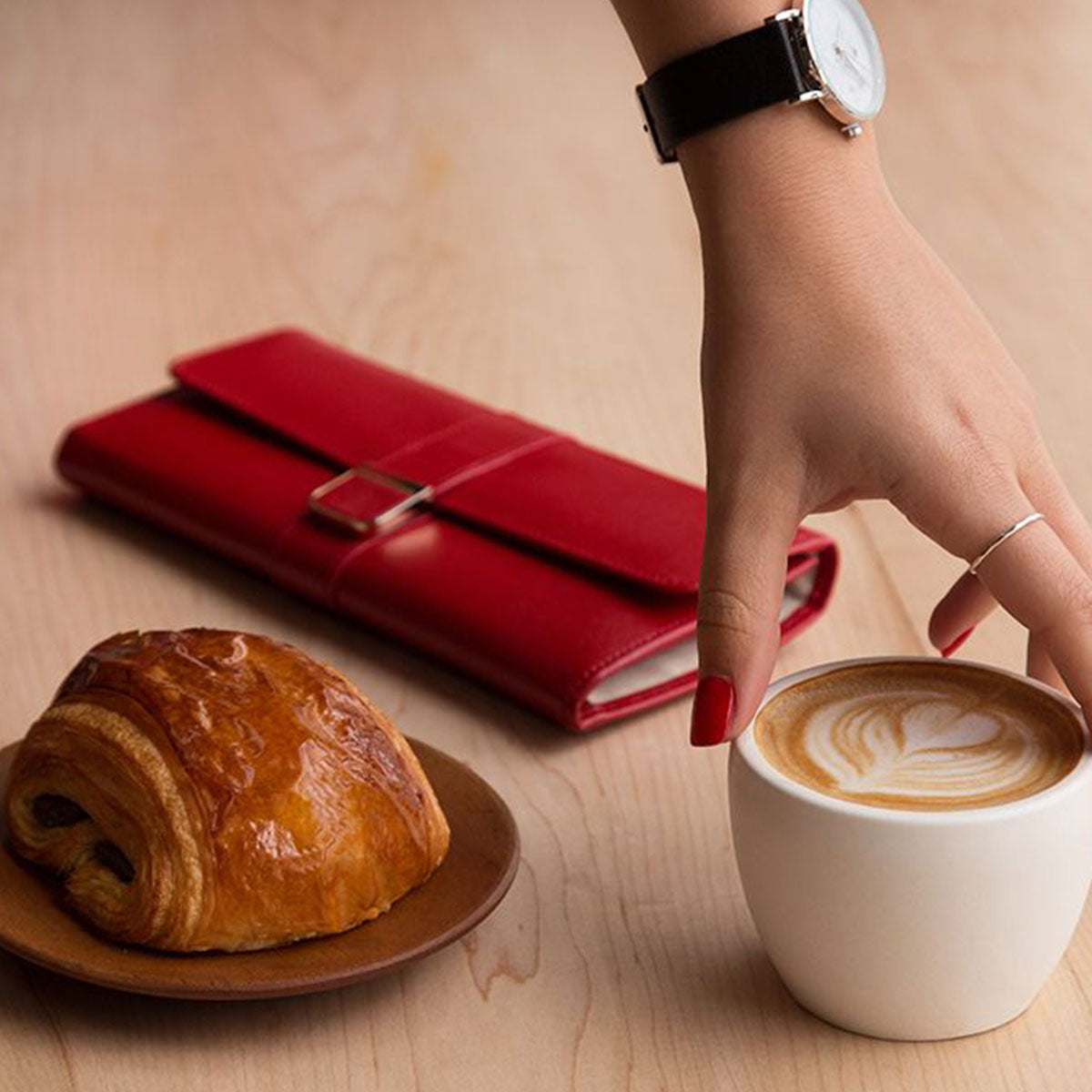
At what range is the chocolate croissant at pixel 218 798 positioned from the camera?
916 mm

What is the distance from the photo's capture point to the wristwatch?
39.1 inches

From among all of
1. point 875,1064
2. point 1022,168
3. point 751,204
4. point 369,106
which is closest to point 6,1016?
point 875,1064

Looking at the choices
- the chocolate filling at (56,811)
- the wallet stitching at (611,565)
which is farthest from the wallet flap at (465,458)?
the chocolate filling at (56,811)

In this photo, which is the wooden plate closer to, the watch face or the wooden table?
the wooden table

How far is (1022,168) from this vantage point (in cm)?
215

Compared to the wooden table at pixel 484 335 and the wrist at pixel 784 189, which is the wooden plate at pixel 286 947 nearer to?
the wooden table at pixel 484 335

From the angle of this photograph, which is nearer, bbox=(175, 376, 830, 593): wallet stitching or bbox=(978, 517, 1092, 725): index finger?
bbox=(978, 517, 1092, 725): index finger

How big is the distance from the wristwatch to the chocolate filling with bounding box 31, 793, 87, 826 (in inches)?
17.6

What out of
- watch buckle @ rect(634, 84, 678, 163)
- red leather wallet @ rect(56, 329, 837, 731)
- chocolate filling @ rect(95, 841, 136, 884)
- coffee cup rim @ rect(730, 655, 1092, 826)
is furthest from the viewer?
red leather wallet @ rect(56, 329, 837, 731)

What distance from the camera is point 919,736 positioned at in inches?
36.0

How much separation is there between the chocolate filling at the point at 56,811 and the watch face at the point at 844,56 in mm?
509

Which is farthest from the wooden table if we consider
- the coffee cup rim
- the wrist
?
the wrist

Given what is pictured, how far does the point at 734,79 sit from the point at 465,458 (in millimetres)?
472

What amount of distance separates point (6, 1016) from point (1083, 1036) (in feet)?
1.62
